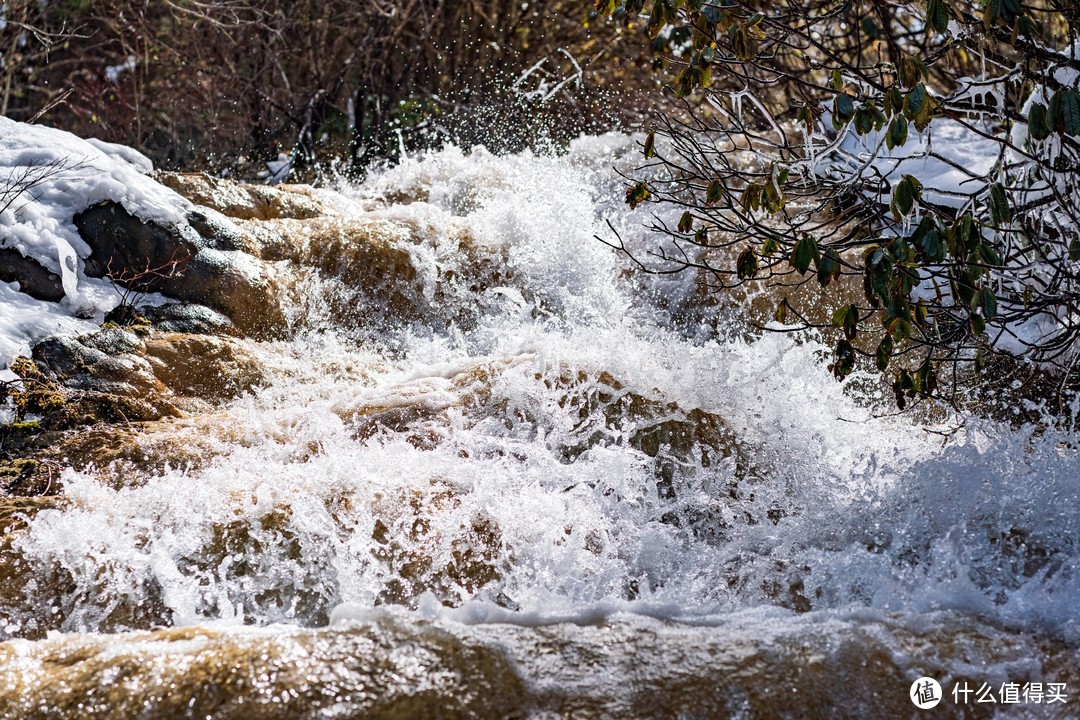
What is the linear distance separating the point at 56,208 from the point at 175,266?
61 cm

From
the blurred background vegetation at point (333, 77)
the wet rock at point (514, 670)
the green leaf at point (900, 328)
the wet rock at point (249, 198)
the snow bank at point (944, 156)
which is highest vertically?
the blurred background vegetation at point (333, 77)

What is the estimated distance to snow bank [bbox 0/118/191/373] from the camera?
4086mm

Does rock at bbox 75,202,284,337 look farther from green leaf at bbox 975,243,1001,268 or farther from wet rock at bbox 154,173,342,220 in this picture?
green leaf at bbox 975,243,1001,268

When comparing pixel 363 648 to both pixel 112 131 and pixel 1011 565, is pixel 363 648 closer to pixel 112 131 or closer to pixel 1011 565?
pixel 1011 565

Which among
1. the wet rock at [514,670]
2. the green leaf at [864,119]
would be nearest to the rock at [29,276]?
the wet rock at [514,670]

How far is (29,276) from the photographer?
13.9ft

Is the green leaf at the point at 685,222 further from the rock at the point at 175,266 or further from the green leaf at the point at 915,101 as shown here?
the rock at the point at 175,266

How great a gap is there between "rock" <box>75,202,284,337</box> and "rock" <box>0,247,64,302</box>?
8.2 inches

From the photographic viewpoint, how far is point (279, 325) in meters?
4.74

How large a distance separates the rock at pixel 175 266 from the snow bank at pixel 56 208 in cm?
6

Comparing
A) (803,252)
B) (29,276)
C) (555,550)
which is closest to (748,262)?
(803,252)

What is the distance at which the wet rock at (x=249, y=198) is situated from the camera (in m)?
5.26

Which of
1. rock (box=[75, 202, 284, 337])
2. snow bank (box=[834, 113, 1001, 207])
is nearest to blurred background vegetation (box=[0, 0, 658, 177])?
snow bank (box=[834, 113, 1001, 207])

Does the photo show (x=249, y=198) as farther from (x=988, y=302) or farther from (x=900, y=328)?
(x=988, y=302)
